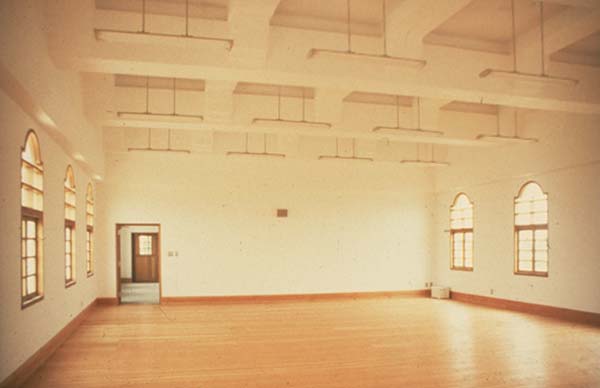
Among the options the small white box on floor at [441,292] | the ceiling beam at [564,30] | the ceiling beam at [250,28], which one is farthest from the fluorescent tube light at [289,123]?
the small white box on floor at [441,292]

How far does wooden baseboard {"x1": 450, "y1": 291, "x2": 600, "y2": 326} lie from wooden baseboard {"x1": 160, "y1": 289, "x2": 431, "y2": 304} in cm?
120

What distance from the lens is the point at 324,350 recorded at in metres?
6.76

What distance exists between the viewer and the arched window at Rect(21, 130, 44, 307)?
226 inches

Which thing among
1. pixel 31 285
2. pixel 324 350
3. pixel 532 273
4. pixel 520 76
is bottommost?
pixel 324 350

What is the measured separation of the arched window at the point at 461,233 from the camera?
1201 centimetres

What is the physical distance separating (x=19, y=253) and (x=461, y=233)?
9801 mm

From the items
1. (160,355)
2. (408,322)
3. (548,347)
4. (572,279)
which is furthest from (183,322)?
(572,279)

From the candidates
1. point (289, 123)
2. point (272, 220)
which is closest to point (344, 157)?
point (272, 220)

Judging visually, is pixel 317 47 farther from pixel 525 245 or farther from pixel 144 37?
pixel 525 245

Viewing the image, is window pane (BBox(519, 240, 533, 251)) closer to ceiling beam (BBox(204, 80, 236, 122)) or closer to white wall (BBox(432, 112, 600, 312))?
white wall (BBox(432, 112, 600, 312))

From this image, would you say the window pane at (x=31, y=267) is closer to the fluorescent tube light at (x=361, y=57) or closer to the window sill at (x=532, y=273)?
the fluorescent tube light at (x=361, y=57)

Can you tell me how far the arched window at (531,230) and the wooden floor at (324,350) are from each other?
1053 millimetres

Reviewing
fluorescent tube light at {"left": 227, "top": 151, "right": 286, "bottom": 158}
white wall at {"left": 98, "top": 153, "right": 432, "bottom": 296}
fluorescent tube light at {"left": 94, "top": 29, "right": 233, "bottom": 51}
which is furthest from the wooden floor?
fluorescent tube light at {"left": 94, "top": 29, "right": 233, "bottom": 51}

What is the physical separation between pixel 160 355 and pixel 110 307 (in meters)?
4.91
